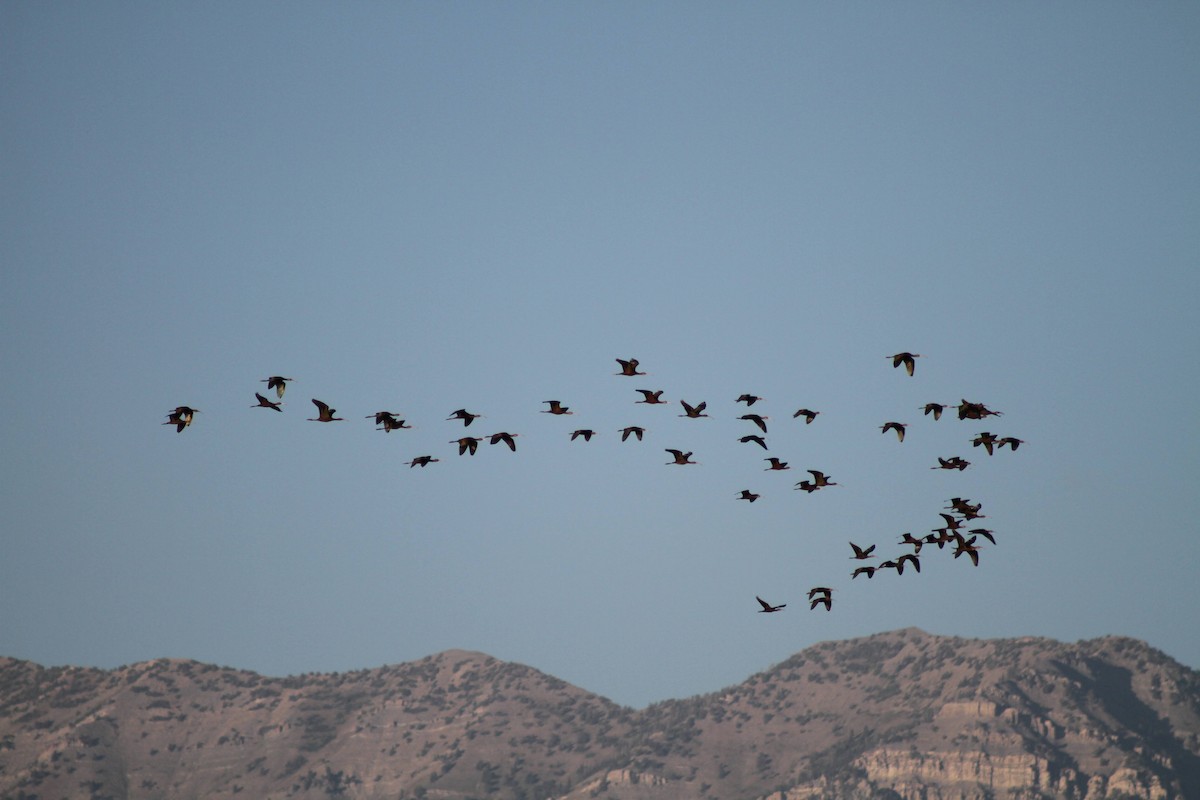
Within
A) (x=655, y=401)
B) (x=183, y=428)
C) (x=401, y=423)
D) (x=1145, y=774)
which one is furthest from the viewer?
(x=1145, y=774)

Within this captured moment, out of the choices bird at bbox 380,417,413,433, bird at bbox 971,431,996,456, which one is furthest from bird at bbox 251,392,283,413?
bird at bbox 971,431,996,456

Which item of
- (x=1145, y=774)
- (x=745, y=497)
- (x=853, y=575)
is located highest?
(x=1145, y=774)

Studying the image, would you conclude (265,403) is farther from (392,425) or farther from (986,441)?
(986,441)

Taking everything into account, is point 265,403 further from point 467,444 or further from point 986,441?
point 986,441

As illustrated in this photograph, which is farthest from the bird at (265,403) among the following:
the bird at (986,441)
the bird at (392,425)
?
the bird at (986,441)

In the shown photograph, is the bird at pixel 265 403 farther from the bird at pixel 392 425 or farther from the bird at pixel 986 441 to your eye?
the bird at pixel 986 441

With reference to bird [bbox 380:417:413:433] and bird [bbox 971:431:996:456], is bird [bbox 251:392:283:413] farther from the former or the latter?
bird [bbox 971:431:996:456]

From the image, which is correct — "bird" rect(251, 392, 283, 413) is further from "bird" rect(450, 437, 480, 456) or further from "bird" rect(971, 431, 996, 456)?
"bird" rect(971, 431, 996, 456)

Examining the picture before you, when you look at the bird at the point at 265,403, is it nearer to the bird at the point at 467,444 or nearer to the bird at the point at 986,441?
the bird at the point at 467,444

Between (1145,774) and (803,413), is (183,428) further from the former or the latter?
(1145,774)

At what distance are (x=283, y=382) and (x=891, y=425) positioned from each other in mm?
27204

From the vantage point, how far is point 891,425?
66188 millimetres

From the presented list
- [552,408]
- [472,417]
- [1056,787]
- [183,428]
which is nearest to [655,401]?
[552,408]

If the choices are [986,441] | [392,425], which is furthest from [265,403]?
[986,441]
